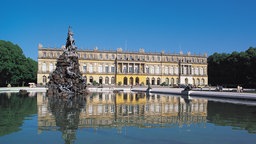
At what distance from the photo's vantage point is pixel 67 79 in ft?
88.5

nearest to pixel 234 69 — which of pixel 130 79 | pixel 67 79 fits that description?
pixel 130 79

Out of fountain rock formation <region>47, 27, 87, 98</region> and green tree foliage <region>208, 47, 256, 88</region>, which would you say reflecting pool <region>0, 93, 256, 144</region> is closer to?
fountain rock formation <region>47, 27, 87, 98</region>

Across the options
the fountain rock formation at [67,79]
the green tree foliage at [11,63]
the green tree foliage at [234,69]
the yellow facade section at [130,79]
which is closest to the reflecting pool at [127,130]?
the fountain rock formation at [67,79]

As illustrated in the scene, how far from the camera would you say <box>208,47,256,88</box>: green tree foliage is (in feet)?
235

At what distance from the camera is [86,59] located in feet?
289

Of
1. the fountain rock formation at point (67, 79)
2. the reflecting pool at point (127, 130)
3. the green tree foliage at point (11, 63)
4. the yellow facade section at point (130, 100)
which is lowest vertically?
the reflecting pool at point (127, 130)

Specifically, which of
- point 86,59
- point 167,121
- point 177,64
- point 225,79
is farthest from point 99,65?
point 167,121

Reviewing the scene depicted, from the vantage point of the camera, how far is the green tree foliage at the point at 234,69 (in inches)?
2822

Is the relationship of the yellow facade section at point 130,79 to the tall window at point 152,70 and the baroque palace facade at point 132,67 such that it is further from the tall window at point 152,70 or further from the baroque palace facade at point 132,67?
the tall window at point 152,70

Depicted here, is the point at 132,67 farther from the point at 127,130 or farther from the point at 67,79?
the point at 127,130

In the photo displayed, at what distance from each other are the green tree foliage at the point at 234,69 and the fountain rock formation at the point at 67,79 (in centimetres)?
5145

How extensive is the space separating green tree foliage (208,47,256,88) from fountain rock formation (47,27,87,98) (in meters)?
51.4

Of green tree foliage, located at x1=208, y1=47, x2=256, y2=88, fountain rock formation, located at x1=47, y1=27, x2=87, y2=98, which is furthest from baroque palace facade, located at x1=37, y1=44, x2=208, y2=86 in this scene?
fountain rock formation, located at x1=47, y1=27, x2=87, y2=98

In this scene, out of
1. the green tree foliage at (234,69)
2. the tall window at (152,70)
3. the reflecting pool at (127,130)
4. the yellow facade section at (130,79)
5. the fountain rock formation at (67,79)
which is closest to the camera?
the reflecting pool at (127,130)
